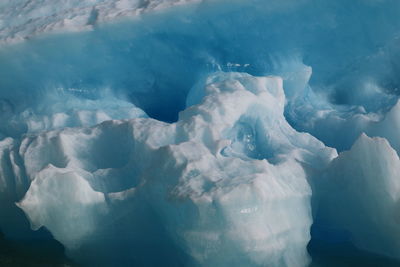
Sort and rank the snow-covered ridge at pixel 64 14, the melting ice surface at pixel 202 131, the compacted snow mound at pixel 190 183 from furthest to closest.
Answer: the snow-covered ridge at pixel 64 14 → the melting ice surface at pixel 202 131 → the compacted snow mound at pixel 190 183

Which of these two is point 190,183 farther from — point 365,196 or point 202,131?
point 365,196

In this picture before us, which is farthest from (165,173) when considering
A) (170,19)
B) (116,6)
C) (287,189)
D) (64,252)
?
(116,6)

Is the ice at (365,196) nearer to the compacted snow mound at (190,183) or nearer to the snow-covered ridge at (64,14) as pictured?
the compacted snow mound at (190,183)

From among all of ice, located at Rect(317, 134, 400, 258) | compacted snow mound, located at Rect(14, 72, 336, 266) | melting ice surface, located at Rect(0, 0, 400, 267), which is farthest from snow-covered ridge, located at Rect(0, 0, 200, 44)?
ice, located at Rect(317, 134, 400, 258)

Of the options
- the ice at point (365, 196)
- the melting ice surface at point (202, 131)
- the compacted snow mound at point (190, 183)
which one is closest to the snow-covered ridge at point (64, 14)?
the melting ice surface at point (202, 131)

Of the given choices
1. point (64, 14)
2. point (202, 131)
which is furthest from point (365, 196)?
point (64, 14)

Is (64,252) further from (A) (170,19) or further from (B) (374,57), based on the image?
(B) (374,57)
